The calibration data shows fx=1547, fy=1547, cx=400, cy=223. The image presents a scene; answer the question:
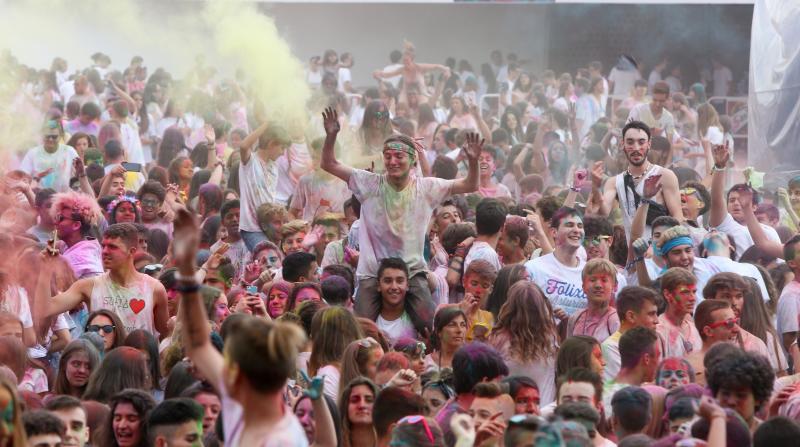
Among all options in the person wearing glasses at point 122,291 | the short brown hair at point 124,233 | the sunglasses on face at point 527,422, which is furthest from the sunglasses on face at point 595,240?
the sunglasses on face at point 527,422

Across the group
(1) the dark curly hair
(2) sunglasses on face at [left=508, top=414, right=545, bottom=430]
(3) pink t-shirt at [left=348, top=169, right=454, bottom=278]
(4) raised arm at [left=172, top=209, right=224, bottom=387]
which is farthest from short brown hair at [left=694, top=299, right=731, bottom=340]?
(4) raised arm at [left=172, top=209, right=224, bottom=387]

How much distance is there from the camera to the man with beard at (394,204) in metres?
9.58

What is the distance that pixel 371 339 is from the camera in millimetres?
7777

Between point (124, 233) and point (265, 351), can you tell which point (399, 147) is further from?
point (265, 351)

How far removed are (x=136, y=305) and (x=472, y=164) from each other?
2.18 m

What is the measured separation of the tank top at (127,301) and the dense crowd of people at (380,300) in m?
0.01

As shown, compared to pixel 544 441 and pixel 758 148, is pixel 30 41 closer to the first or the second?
pixel 758 148

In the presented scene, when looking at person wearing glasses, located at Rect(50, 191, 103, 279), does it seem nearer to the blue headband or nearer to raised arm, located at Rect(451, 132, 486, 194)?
raised arm, located at Rect(451, 132, 486, 194)

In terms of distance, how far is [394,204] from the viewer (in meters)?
9.59

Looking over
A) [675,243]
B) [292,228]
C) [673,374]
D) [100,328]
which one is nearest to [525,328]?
[673,374]

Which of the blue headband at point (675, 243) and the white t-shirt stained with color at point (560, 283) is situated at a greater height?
the blue headband at point (675, 243)

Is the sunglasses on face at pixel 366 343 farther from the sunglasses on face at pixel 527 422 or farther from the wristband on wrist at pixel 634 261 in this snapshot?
the wristband on wrist at pixel 634 261

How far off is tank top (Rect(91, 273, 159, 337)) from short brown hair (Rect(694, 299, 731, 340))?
3089 mm

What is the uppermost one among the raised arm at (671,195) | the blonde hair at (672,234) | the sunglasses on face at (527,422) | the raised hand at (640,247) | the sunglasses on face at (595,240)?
the raised arm at (671,195)
